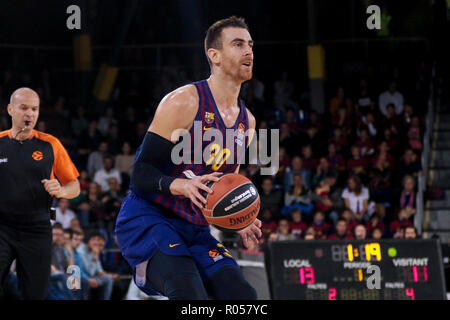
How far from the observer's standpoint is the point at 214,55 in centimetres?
470

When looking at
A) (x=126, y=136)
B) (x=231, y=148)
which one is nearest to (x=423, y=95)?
(x=126, y=136)

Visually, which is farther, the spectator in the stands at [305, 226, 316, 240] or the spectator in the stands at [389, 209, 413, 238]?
the spectator in the stands at [389, 209, 413, 238]

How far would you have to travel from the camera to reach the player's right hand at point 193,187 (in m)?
4.01

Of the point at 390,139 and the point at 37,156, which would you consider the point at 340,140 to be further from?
the point at 37,156

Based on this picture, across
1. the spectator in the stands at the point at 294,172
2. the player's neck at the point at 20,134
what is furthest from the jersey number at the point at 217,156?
the spectator in the stands at the point at 294,172

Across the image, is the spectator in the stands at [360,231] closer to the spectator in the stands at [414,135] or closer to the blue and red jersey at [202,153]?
the spectator in the stands at [414,135]

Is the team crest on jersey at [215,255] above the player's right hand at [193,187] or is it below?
below

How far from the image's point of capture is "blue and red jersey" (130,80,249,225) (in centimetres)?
440

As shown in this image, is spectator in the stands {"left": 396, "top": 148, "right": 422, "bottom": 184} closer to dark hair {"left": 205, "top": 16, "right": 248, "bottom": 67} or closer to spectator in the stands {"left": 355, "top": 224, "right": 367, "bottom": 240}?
spectator in the stands {"left": 355, "top": 224, "right": 367, "bottom": 240}

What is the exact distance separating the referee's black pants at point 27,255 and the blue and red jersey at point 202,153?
1.90 m

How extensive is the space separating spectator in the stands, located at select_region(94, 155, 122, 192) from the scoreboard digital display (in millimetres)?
4491

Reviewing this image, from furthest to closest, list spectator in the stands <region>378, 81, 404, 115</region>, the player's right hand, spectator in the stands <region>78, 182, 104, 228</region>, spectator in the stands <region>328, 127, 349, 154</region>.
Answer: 1. spectator in the stands <region>378, 81, 404, 115</region>
2. spectator in the stands <region>328, 127, 349, 154</region>
3. spectator in the stands <region>78, 182, 104, 228</region>
4. the player's right hand

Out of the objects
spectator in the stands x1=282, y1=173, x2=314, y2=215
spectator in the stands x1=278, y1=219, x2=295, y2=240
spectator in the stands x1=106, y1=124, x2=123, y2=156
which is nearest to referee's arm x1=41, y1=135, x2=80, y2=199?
spectator in the stands x1=278, y1=219, x2=295, y2=240

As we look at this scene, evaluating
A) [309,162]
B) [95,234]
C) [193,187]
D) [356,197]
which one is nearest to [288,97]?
[309,162]
